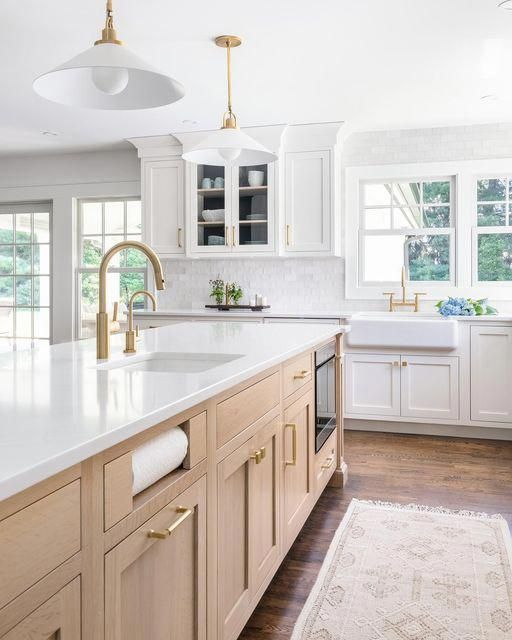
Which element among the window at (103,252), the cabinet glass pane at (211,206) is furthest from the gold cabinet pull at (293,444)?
the window at (103,252)

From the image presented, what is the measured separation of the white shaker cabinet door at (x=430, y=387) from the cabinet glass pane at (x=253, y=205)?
1.57 meters

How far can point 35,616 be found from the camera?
831 mm

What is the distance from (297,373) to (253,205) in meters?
2.85

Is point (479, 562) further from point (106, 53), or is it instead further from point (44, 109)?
point (44, 109)

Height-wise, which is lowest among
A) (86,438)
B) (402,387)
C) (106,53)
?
(402,387)

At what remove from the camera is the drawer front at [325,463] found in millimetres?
2822

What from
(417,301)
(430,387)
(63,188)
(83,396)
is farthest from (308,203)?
(83,396)

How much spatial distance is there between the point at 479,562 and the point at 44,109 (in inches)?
163

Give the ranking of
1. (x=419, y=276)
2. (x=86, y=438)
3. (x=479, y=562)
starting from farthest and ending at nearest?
(x=419, y=276) → (x=479, y=562) → (x=86, y=438)

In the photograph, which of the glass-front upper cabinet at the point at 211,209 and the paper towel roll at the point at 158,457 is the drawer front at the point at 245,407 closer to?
the paper towel roll at the point at 158,457

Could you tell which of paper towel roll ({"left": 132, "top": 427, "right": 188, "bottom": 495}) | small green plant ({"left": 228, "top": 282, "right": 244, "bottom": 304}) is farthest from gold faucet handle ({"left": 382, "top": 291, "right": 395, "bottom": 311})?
paper towel roll ({"left": 132, "top": 427, "right": 188, "bottom": 495})

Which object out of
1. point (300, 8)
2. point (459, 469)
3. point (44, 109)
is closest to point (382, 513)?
point (459, 469)

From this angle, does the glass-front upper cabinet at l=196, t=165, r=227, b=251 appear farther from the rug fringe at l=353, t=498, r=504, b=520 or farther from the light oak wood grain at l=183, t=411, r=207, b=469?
the light oak wood grain at l=183, t=411, r=207, b=469

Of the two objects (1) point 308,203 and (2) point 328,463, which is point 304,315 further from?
(2) point 328,463
